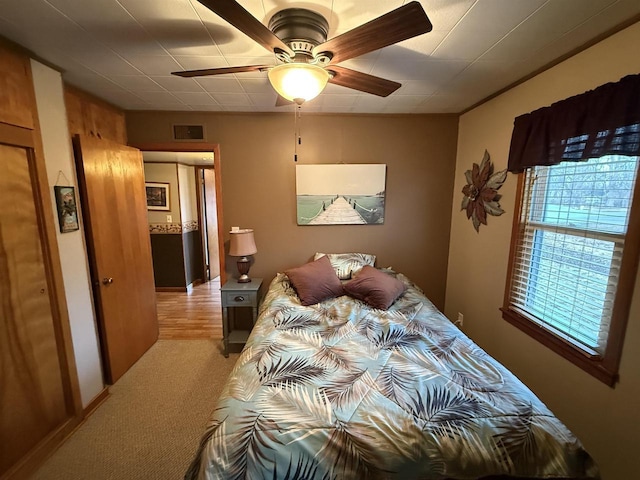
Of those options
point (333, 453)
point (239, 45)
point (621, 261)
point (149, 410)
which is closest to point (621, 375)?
point (621, 261)

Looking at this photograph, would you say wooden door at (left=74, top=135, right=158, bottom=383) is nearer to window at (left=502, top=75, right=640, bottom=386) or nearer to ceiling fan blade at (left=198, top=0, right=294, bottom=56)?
ceiling fan blade at (left=198, top=0, right=294, bottom=56)

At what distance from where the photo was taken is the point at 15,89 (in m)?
1.53

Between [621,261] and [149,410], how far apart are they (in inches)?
125

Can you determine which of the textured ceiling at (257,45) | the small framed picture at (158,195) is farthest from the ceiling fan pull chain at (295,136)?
the small framed picture at (158,195)

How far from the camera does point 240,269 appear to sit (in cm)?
285

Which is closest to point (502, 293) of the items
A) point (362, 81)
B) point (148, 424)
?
point (362, 81)

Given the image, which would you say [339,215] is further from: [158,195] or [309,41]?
[158,195]

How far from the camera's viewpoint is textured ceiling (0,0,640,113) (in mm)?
1230

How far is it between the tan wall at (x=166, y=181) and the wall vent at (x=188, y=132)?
1944mm

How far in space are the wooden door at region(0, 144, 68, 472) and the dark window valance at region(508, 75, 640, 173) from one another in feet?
10.6

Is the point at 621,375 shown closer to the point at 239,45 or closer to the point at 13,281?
the point at 239,45

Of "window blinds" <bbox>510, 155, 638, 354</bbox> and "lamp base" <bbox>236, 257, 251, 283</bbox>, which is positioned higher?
"window blinds" <bbox>510, 155, 638, 354</bbox>

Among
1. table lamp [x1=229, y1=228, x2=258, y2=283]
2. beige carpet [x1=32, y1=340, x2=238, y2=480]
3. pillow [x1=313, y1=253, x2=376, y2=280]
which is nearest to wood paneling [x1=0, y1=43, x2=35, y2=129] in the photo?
table lamp [x1=229, y1=228, x2=258, y2=283]

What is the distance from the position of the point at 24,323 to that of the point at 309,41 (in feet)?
7.43
